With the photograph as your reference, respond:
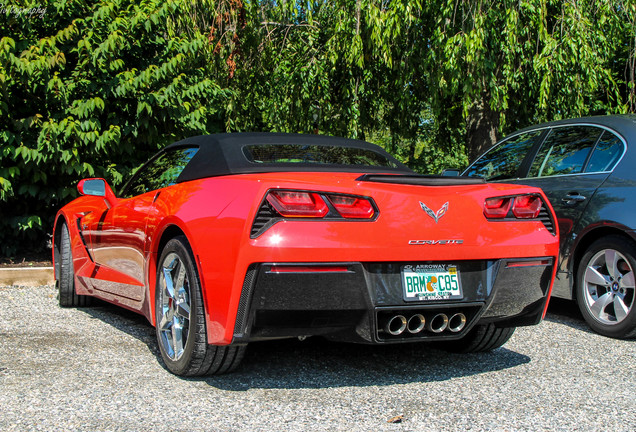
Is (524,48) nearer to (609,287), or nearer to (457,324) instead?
(609,287)

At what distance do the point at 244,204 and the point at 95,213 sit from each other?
2610 mm

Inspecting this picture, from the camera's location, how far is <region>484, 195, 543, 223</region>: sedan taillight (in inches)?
144

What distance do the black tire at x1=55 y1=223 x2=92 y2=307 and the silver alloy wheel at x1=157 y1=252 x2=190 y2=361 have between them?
2.40m

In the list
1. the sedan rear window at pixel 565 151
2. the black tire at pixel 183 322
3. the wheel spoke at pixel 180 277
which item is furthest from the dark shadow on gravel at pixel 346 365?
the sedan rear window at pixel 565 151

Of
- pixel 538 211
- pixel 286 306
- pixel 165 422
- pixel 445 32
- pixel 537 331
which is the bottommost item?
pixel 537 331

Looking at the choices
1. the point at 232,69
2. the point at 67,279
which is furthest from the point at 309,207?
the point at 232,69

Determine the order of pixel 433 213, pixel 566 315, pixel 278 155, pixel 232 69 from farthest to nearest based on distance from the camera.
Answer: pixel 232 69 → pixel 566 315 → pixel 278 155 → pixel 433 213

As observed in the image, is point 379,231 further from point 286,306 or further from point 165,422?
point 165,422

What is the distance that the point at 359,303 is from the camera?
3.29m

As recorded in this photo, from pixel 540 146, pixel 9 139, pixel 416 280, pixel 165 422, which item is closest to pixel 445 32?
pixel 540 146

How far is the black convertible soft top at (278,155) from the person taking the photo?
395cm

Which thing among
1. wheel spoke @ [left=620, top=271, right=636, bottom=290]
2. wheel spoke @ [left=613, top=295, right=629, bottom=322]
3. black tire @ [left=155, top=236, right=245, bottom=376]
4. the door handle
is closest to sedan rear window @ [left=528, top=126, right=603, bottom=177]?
the door handle

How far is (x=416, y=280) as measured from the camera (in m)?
3.41

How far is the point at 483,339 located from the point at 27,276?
17.0ft
